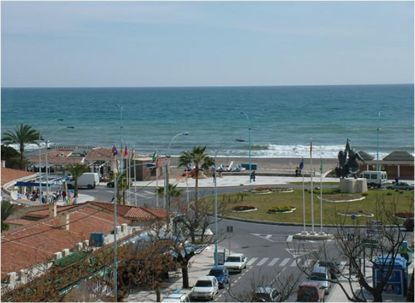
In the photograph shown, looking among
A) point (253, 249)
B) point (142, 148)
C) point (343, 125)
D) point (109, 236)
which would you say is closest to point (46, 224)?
point (109, 236)

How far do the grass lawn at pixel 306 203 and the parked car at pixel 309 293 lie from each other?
15381mm

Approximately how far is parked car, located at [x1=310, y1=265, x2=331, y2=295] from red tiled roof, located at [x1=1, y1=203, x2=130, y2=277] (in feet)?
29.1

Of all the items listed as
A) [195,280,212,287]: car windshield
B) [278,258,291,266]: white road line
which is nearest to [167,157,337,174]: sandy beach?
[278,258,291,266]: white road line

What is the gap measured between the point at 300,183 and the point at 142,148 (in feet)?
148

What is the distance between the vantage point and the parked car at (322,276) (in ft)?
102

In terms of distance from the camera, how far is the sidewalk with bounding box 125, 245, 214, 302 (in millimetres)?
30855

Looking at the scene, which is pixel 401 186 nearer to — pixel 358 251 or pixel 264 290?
pixel 358 251

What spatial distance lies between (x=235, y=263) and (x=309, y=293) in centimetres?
714

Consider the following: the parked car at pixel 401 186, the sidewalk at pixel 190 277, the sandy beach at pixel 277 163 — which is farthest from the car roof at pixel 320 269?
the sandy beach at pixel 277 163

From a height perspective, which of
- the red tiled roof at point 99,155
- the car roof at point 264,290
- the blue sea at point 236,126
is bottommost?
the car roof at point 264,290

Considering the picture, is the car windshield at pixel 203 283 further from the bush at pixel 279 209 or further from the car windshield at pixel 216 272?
the bush at pixel 279 209

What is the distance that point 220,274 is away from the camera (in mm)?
33438

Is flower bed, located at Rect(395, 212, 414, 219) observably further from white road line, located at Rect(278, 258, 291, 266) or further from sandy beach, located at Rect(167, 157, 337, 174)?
sandy beach, located at Rect(167, 157, 337, 174)

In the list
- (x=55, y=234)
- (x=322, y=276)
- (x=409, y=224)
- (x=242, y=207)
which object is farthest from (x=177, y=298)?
(x=242, y=207)
